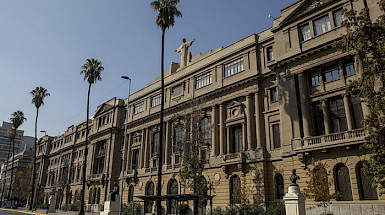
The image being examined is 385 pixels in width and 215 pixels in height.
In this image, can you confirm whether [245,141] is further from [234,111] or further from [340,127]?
[340,127]

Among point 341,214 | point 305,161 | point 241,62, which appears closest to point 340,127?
point 305,161

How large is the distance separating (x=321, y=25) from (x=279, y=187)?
57.1 ft

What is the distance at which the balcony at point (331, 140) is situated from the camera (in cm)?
2447

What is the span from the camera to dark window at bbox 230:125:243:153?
119 ft

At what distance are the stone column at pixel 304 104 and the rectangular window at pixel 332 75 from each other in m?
2.06

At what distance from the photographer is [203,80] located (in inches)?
1714

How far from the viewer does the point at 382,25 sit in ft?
58.8

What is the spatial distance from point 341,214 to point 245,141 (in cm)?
1333

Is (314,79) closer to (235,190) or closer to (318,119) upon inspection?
(318,119)

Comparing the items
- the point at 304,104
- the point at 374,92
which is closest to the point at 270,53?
the point at 304,104

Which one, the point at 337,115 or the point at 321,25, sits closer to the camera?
the point at 337,115

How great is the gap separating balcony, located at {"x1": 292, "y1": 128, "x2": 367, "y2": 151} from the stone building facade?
84mm

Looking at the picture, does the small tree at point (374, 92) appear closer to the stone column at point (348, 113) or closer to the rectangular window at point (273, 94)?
the stone column at point (348, 113)

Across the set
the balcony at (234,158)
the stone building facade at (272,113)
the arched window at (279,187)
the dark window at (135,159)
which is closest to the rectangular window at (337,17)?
the stone building facade at (272,113)
